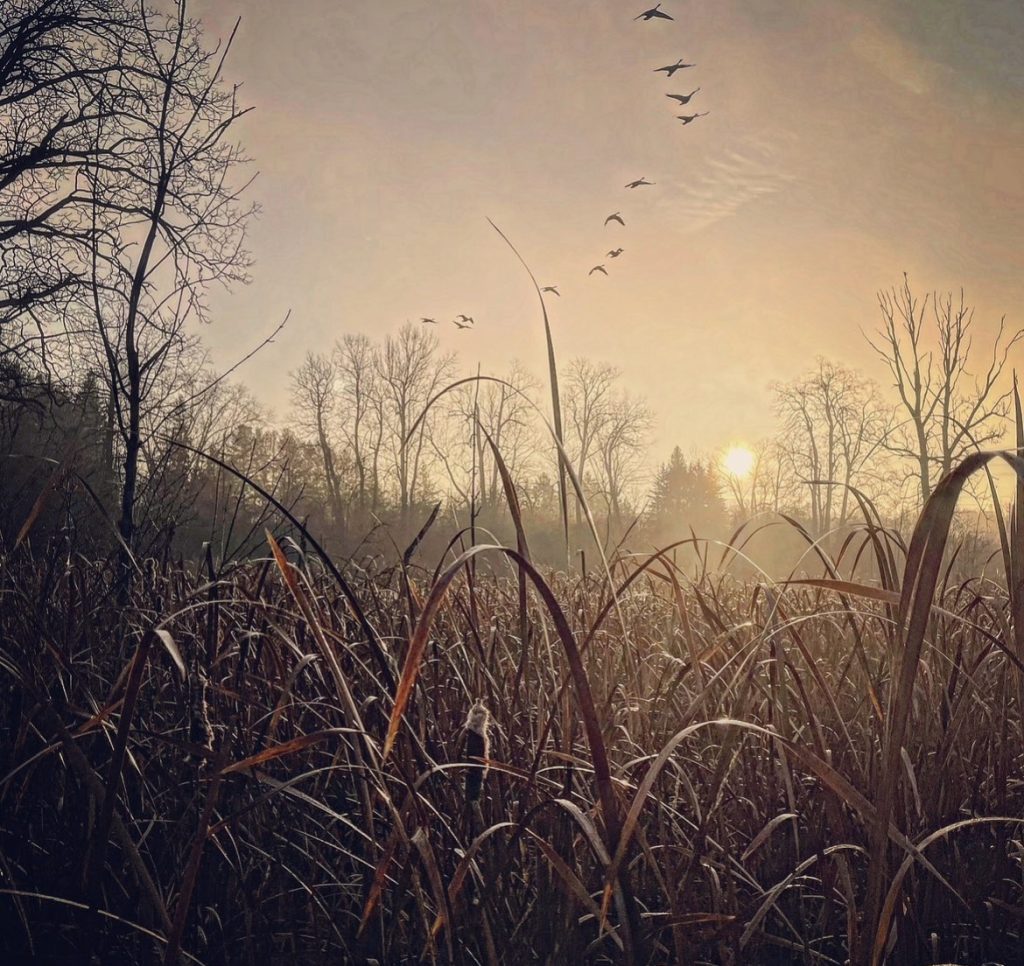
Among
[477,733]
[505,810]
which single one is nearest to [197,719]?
[505,810]

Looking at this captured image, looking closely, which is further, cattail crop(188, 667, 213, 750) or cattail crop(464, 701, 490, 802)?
cattail crop(188, 667, 213, 750)

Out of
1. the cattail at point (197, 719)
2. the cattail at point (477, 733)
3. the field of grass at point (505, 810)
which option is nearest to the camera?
the cattail at point (477, 733)

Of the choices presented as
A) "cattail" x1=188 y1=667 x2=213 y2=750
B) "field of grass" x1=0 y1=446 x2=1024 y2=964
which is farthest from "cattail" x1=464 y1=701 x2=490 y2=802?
"cattail" x1=188 y1=667 x2=213 y2=750

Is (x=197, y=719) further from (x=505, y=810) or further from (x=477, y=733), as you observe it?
(x=477, y=733)

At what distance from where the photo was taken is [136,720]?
1.86m

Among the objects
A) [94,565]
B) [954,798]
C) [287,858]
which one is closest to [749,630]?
[954,798]

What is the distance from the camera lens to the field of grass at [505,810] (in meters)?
0.94

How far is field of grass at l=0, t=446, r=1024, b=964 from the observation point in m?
0.94

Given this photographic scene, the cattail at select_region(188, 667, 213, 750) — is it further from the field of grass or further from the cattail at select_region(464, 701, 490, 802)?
the cattail at select_region(464, 701, 490, 802)

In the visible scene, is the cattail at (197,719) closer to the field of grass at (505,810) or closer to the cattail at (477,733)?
the field of grass at (505,810)

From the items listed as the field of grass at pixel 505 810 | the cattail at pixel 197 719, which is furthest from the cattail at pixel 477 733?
→ the cattail at pixel 197 719

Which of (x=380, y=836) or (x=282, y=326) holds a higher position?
(x=282, y=326)

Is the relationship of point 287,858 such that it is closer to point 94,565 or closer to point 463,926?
point 463,926

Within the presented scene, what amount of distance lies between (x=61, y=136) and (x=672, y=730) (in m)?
13.5
